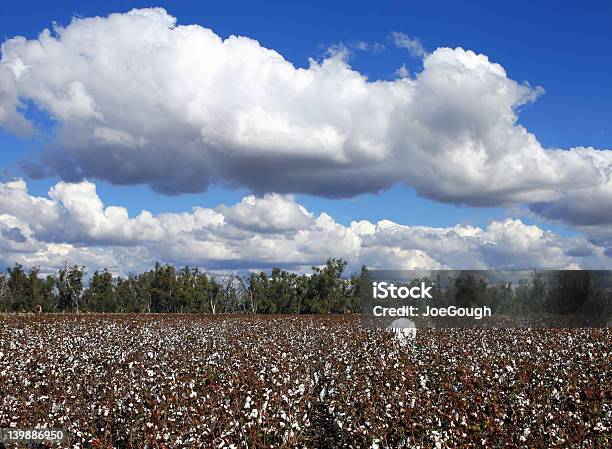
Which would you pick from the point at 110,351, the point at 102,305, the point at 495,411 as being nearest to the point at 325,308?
the point at 102,305

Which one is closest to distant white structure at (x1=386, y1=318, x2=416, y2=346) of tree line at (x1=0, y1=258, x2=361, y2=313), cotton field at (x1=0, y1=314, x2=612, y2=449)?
cotton field at (x1=0, y1=314, x2=612, y2=449)

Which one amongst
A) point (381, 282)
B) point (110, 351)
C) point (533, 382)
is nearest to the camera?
point (533, 382)

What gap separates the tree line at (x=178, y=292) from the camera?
48.4m

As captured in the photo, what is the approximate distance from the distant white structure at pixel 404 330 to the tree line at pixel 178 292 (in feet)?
87.4

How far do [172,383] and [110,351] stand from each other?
568 cm

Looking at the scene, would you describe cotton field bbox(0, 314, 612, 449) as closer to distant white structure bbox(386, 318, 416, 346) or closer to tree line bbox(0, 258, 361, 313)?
distant white structure bbox(386, 318, 416, 346)

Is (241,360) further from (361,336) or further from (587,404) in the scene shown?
(587,404)

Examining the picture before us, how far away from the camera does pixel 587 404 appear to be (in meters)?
8.84

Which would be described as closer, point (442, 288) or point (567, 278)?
point (442, 288)

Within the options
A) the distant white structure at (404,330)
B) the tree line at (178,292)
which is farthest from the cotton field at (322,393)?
the tree line at (178,292)

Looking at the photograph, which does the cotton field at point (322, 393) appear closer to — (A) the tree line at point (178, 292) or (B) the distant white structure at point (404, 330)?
(B) the distant white structure at point (404, 330)

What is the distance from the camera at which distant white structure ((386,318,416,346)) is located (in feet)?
55.4

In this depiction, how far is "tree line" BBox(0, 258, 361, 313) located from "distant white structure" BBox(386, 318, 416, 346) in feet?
87.4

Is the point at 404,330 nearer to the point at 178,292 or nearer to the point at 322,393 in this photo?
the point at 322,393
